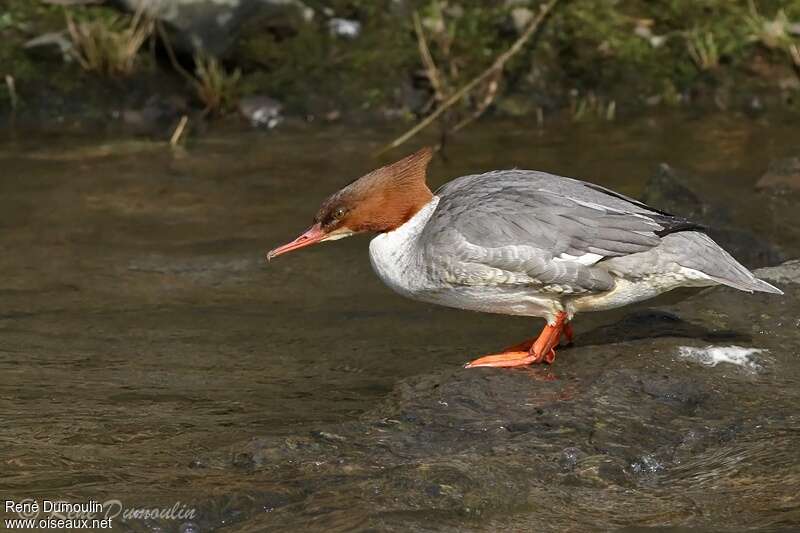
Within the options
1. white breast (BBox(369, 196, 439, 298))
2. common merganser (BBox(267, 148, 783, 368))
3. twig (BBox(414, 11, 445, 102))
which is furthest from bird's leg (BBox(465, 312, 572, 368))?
twig (BBox(414, 11, 445, 102))

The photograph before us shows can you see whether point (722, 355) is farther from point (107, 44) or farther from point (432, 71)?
point (107, 44)

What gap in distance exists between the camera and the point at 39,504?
3.95m

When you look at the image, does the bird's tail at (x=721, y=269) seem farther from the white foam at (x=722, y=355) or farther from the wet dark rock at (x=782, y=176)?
the wet dark rock at (x=782, y=176)

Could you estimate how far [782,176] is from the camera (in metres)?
7.26

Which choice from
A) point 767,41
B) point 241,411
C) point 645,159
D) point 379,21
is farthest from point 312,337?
point 767,41

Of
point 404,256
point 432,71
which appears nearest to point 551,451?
point 404,256

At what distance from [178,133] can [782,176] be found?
148 inches

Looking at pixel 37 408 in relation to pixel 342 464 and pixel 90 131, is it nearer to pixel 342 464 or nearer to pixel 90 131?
pixel 342 464

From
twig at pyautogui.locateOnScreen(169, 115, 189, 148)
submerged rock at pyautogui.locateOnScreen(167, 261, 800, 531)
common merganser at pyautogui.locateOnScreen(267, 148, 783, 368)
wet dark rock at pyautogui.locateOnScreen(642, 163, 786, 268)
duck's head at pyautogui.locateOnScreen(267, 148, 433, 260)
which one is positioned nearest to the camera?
submerged rock at pyautogui.locateOnScreen(167, 261, 800, 531)

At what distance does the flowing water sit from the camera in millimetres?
3986

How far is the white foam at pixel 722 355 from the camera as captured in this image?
477 cm

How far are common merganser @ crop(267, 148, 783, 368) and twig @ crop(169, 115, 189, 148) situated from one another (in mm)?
3715

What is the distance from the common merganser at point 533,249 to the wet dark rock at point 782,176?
8.19 feet

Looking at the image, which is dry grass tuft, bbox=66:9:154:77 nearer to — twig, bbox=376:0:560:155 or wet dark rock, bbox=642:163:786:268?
twig, bbox=376:0:560:155
